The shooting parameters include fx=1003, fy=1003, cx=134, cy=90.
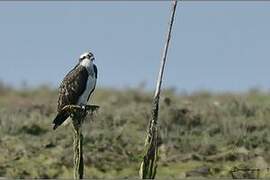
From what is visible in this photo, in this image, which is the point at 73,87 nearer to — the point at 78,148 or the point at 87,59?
the point at 87,59

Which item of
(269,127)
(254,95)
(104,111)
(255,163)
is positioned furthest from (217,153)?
(254,95)

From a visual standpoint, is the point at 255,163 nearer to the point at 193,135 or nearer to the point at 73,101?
the point at 193,135

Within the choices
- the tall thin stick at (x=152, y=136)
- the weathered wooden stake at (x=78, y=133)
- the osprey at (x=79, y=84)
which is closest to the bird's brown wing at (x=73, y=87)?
the osprey at (x=79, y=84)

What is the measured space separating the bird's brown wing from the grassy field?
1744mm

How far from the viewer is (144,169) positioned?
15.3 meters

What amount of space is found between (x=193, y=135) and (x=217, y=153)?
1455 mm

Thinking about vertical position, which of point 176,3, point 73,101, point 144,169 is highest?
point 176,3

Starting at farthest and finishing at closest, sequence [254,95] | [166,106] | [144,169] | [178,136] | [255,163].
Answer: [254,95] → [166,106] → [178,136] → [255,163] → [144,169]

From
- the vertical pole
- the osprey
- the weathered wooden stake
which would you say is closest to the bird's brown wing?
the osprey

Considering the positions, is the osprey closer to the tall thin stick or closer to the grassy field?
the grassy field

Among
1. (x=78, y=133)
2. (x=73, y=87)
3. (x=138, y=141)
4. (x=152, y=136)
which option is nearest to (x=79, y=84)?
(x=73, y=87)

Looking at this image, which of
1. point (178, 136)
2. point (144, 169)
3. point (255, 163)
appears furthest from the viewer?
point (178, 136)

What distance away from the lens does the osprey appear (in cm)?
1702

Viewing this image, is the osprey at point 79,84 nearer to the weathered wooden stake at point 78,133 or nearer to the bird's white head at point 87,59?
the bird's white head at point 87,59
